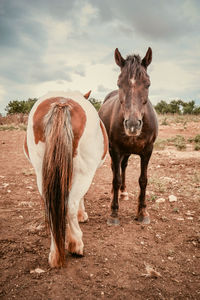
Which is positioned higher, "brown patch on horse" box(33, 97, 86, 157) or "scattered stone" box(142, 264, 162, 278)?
"brown patch on horse" box(33, 97, 86, 157)

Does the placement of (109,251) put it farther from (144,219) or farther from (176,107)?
(176,107)

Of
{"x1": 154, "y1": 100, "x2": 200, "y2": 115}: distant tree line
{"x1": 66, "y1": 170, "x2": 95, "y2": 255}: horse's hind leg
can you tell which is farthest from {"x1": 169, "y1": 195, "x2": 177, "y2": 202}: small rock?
{"x1": 154, "y1": 100, "x2": 200, "y2": 115}: distant tree line

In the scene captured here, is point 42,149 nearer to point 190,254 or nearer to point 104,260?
point 104,260

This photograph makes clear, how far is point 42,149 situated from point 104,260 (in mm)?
1424

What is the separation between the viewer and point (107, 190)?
4891 mm

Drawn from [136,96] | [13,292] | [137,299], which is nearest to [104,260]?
[137,299]

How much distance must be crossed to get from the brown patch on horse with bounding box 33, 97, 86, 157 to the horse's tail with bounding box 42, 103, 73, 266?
0.06 m

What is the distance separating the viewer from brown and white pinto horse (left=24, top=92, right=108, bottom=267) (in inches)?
81.8

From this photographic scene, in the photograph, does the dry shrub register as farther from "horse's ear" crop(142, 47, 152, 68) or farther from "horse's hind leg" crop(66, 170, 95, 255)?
"horse's hind leg" crop(66, 170, 95, 255)

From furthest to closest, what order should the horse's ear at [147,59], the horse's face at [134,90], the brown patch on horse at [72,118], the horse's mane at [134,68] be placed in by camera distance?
the horse's ear at [147,59] < the horse's mane at [134,68] < the horse's face at [134,90] < the brown patch on horse at [72,118]

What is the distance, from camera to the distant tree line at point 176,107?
112 ft

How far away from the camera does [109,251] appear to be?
8.72 ft

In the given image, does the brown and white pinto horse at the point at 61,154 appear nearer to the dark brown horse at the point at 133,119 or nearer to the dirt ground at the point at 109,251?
the dirt ground at the point at 109,251

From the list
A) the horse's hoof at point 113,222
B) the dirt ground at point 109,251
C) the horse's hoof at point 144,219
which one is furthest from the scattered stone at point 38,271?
the horse's hoof at point 144,219
